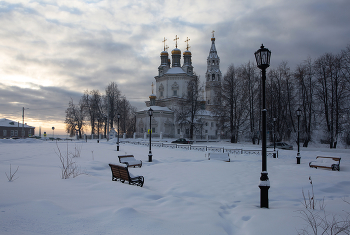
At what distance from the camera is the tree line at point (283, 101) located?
30.2 meters

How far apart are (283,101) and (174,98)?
23008 millimetres

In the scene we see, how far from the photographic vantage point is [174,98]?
167ft

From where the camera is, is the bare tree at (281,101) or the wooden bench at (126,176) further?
the bare tree at (281,101)

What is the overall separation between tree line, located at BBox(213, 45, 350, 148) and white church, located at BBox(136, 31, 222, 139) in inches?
365

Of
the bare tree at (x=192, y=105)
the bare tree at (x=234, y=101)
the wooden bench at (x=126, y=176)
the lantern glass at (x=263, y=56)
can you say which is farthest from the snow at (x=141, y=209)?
the bare tree at (x=192, y=105)

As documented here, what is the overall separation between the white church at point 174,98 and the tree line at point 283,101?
9280mm

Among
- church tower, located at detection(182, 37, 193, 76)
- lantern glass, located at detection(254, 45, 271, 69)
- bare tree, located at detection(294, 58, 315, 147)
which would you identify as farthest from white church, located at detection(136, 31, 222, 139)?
lantern glass, located at detection(254, 45, 271, 69)

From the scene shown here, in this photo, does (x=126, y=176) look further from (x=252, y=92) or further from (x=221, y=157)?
(x=252, y=92)

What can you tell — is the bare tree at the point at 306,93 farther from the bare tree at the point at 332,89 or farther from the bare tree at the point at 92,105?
the bare tree at the point at 92,105

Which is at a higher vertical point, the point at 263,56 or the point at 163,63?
the point at 163,63

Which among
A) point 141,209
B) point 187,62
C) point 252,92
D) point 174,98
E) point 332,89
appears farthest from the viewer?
point 187,62

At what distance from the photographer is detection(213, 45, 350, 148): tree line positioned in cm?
3017

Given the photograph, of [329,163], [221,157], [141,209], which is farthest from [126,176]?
[329,163]

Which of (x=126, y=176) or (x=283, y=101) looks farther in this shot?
(x=283, y=101)
